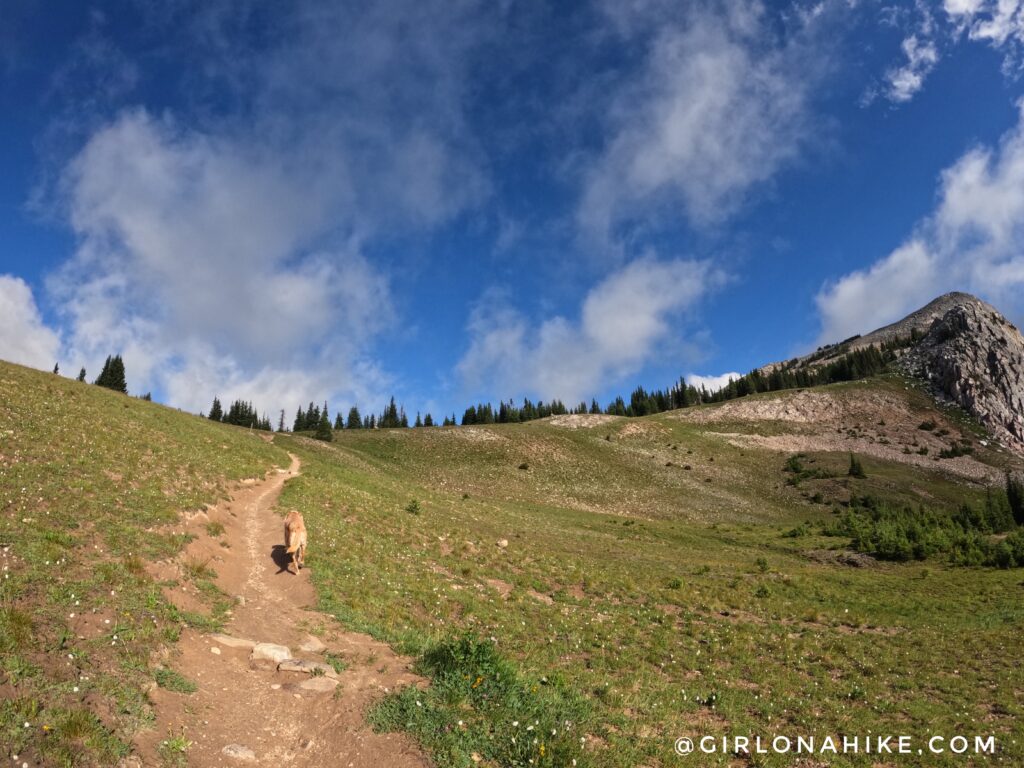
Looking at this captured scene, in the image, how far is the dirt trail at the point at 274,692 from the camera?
8.00 metres

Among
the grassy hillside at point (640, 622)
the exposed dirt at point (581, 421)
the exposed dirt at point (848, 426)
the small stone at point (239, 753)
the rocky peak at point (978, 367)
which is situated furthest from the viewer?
the rocky peak at point (978, 367)

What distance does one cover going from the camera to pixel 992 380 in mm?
124938

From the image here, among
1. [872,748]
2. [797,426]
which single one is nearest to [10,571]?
[872,748]

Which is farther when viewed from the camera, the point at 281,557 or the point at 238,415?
the point at 238,415

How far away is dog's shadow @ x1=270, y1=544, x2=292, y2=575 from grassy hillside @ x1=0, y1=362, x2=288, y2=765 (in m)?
3.59

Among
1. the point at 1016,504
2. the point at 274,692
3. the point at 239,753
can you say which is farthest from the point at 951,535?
the point at 239,753

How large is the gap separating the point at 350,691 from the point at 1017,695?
19863mm

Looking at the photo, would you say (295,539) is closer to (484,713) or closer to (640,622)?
(484,713)

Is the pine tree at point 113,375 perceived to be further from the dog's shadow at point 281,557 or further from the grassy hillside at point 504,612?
the dog's shadow at point 281,557

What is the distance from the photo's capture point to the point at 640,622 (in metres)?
21.2

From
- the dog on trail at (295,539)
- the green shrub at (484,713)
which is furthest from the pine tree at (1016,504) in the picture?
the dog on trail at (295,539)

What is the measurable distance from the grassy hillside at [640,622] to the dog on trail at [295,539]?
2.93 feet

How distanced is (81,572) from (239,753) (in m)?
7.51

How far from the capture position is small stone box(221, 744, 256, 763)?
7961 mm
